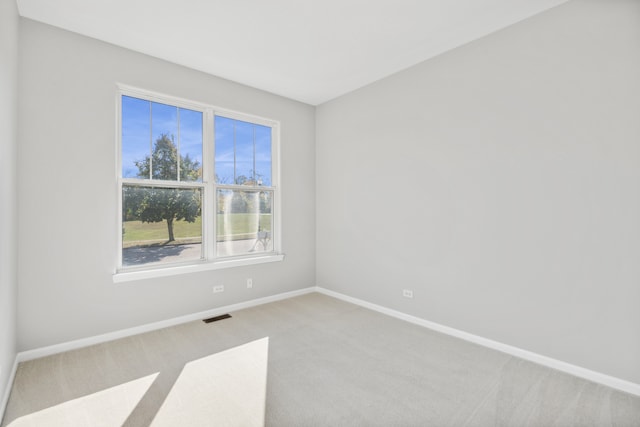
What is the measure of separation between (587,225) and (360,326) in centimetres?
223

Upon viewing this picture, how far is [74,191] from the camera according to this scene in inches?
108

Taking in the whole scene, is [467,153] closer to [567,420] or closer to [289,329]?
[567,420]

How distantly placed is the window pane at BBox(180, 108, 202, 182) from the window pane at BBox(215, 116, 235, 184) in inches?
8.8

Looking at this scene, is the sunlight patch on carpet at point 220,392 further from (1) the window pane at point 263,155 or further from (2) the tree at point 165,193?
(1) the window pane at point 263,155

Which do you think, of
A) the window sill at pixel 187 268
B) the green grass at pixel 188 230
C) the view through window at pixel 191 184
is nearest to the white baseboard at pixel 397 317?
the window sill at pixel 187 268

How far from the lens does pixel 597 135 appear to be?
87.5 inches

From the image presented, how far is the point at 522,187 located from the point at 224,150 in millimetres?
3284

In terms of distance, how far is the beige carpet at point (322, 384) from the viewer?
73.3 inches

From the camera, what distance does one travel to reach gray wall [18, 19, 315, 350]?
254cm

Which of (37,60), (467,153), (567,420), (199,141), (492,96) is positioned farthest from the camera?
(199,141)

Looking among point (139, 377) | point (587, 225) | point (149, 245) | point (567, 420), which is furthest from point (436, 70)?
point (139, 377)

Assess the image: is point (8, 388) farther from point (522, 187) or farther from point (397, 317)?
point (522, 187)

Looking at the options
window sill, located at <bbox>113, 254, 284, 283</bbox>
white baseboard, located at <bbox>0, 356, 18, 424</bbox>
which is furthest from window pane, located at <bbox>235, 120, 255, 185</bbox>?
white baseboard, located at <bbox>0, 356, 18, 424</bbox>

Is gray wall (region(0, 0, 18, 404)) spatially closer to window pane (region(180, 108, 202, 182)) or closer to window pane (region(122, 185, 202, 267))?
window pane (region(122, 185, 202, 267))
